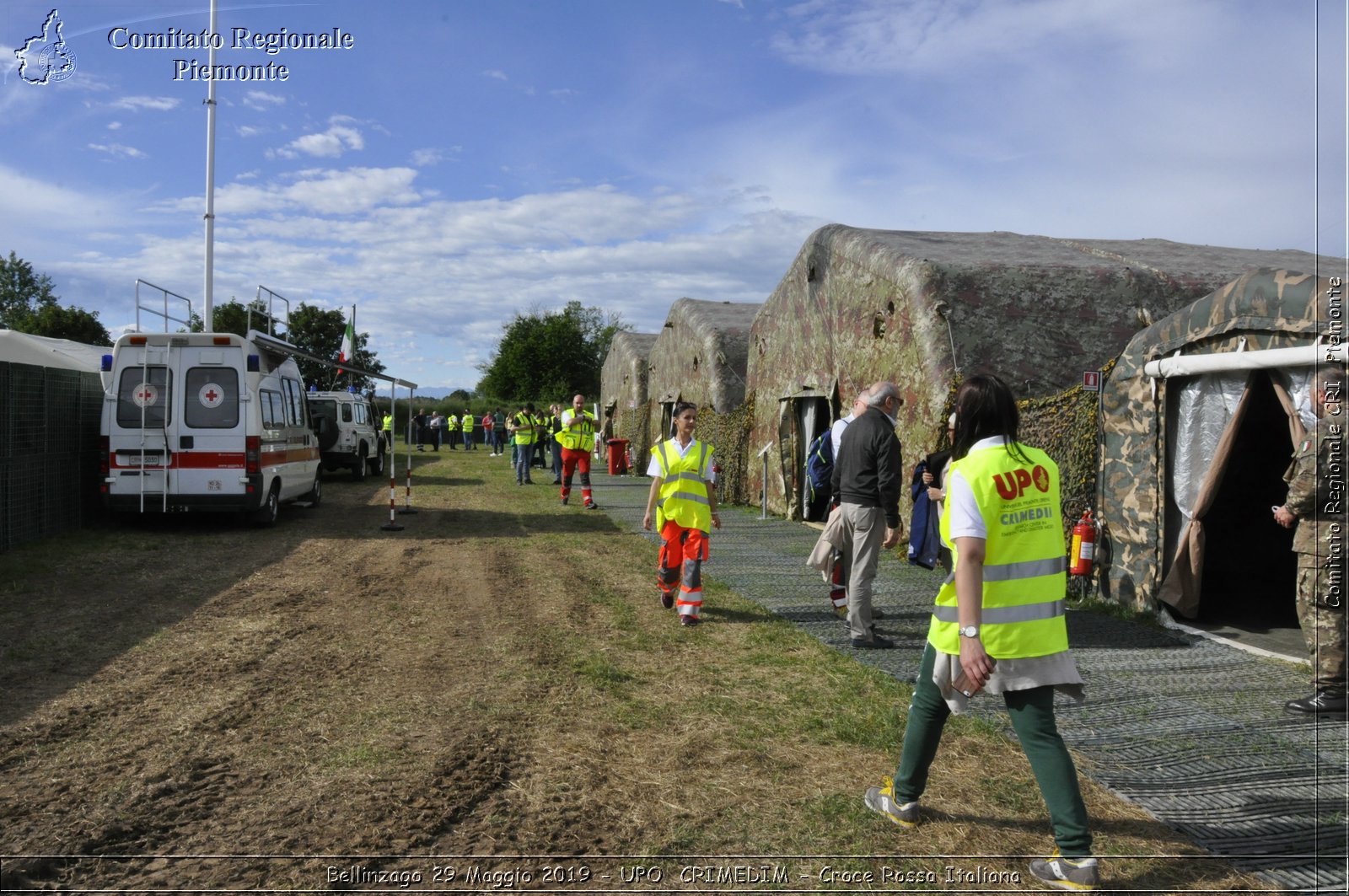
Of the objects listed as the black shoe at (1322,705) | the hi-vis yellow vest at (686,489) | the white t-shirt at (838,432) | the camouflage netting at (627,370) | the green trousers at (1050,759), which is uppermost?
the camouflage netting at (627,370)

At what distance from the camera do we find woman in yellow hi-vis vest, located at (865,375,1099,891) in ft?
11.0

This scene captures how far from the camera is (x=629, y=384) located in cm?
3083

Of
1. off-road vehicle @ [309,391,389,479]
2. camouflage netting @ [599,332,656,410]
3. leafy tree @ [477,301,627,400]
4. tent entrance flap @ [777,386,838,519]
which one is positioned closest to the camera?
tent entrance flap @ [777,386,838,519]

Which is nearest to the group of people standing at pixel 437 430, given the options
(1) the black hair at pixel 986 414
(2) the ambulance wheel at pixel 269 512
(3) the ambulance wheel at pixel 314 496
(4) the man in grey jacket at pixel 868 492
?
(3) the ambulance wheel at pixel 314 496

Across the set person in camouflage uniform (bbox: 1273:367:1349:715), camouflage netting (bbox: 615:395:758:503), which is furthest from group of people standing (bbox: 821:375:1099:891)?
camouflage netting (bbox: 615:395:758:503)

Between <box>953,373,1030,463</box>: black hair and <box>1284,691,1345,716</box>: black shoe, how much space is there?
350 centimetres

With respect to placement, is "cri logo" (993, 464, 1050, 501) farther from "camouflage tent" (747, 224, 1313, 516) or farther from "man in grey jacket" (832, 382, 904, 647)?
"camouflage tent" (747, 224, 1313, 516)

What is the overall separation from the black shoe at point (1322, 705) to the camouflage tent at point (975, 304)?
4.28 m

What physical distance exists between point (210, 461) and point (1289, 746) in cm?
1216

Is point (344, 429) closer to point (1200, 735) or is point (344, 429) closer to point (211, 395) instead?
point (211, 395)

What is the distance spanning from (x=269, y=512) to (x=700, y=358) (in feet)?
35.8

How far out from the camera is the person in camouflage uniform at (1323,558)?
5531mm

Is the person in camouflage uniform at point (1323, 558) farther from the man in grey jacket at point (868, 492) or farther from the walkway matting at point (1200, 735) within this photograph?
the man in grey jacket at point (868, 492)

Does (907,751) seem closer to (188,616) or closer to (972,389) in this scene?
(972,389)
